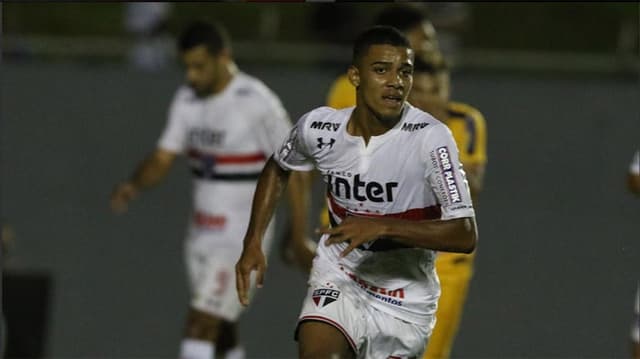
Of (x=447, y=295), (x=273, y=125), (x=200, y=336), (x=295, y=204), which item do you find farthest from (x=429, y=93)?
(x=200, y=336)

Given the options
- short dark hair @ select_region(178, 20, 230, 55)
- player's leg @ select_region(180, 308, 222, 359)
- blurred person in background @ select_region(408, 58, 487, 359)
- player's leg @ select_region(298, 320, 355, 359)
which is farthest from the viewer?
player's leg @ select_region(180, 308, 222, 359)

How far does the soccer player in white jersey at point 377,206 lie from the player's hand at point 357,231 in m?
0.06

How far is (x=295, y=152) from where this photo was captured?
559 centimetres

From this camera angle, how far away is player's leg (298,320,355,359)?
17.3 ft

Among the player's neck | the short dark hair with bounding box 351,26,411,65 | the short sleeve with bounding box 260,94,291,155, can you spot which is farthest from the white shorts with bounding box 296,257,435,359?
the player's neck

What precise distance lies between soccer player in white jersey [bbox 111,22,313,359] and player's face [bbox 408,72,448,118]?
1.48 m

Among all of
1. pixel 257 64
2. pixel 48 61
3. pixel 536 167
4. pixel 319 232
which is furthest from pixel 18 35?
pixel 319 232

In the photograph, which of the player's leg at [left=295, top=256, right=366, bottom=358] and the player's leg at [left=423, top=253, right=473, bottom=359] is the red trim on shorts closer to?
the player's leg at [left=295, top=256, right=366, bottom=358]

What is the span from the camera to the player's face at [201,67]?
A: 8.03m

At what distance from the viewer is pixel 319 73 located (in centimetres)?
967

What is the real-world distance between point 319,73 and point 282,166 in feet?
13.4

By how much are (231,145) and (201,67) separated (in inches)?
19.1

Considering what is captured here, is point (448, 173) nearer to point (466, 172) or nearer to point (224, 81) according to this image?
point (466, 172)

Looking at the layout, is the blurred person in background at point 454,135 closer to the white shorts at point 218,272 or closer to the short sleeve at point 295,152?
the short sleeve at point 295,152
